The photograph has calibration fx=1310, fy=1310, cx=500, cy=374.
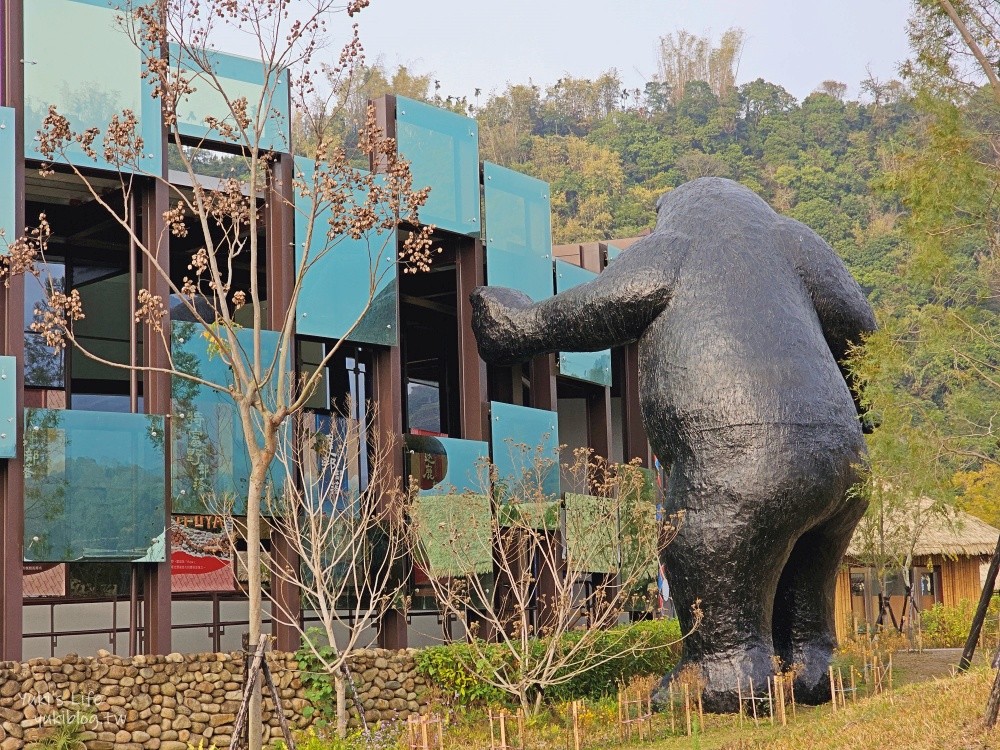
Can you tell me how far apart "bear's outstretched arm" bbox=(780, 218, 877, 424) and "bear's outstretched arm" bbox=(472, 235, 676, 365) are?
47.5 inches

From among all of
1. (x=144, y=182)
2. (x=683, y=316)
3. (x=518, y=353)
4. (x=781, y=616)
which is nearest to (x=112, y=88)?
(x=144, y=182)

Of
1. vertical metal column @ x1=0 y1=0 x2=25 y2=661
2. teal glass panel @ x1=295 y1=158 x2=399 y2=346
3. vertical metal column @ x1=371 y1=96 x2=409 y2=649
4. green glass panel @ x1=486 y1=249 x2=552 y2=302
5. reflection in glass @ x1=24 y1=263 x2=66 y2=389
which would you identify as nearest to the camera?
vertical metal column @ x1=0 y1=0 x2=25 y2=661

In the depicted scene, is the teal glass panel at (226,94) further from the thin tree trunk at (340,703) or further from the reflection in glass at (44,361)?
the thin tree trunk at (340,703)

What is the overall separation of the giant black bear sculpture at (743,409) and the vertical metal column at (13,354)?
181 inches

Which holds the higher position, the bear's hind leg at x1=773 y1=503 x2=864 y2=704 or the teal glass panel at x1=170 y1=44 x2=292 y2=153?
the teal glass panel at x1=170 y1=44 x2=292 y2=153

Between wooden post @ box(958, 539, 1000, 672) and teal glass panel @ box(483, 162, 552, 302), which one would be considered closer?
wooden post @ box(958, 539, 1000, 672)

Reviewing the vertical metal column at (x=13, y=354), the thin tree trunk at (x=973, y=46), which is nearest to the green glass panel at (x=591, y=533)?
the vertical metal column at (x=13, y=354)

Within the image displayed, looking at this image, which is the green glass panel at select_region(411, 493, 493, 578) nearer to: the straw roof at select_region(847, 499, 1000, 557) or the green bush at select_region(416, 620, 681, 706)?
the green bush at select_region(416, 620, 681, 706)

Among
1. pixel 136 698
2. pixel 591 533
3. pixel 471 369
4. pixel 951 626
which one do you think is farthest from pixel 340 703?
pixel 951 626

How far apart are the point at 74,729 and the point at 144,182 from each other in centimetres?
494

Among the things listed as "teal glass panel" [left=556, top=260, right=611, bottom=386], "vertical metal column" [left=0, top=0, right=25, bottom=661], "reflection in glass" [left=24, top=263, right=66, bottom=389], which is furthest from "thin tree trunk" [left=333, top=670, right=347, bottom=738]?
"teal glass panel" [left=556, top=260, right=611, bottom=386]

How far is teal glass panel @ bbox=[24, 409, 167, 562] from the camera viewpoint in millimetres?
11039

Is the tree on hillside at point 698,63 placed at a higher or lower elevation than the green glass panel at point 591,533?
higher

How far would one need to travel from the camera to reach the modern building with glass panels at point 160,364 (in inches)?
440
